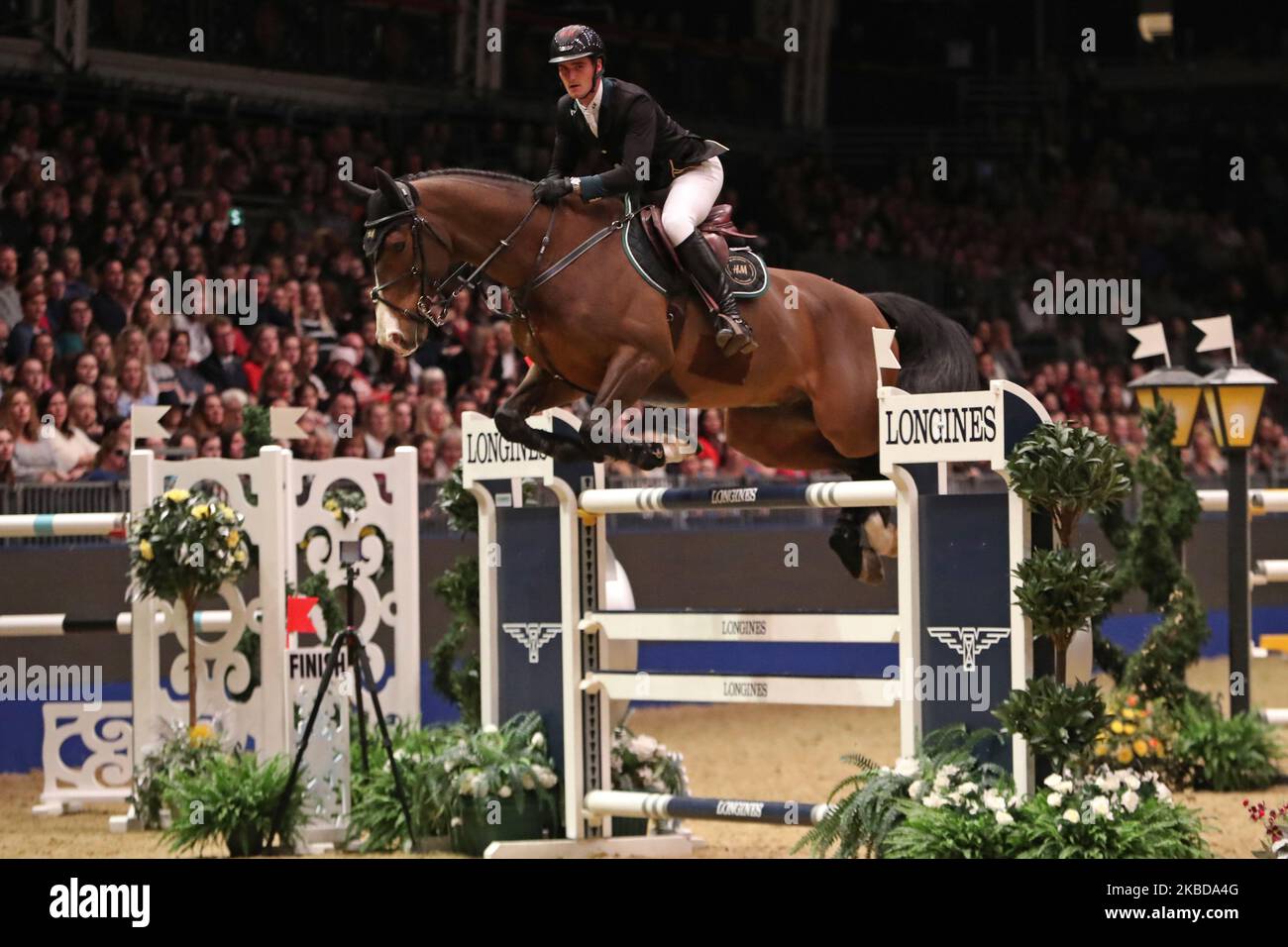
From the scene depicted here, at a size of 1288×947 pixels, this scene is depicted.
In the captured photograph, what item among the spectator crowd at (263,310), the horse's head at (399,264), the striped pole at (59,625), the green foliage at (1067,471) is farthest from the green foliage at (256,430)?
the green foliage at (1067,471)

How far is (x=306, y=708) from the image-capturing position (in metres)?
7.05

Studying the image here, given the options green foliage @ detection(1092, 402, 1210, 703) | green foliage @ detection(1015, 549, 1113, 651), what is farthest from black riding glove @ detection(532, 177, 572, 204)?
green foliage @ detection(1092, 402, 1210, 703)

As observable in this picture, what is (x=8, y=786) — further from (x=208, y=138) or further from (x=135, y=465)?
(x=208, y=138)

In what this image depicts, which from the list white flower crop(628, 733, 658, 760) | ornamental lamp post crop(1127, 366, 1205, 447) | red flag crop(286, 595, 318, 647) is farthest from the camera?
ornamental lamp post crop(1127, 366, 1205, 447)

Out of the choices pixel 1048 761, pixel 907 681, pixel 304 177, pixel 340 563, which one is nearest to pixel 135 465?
pixel 340 563

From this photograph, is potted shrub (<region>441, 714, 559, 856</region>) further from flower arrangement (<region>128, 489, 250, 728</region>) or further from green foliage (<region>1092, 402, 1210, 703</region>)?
green foliage (<region>1092, 402, 1210, 703</region>)

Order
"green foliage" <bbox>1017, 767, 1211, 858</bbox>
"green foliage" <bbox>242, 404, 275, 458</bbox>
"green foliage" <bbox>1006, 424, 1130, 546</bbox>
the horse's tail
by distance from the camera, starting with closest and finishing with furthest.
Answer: "green foliage" <bbox>1017, 767, 1211, 858</bbox> → "green foliage" <bbox>1006, 424, 1130, 546</bbox> → the horse's tail → "green foliage" <bbox>242, 404, 275, 458</bbox>

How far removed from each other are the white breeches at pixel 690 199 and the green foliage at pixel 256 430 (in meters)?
2.51

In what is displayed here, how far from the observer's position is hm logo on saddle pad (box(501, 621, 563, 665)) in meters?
6.76

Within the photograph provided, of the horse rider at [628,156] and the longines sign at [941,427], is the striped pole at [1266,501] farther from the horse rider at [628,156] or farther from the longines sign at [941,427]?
the horse rider at [628,156]

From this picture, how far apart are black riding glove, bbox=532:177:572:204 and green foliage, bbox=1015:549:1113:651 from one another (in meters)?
1.89

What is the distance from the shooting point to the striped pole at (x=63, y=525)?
24.8 ft

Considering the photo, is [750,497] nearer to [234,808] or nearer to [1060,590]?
[1060,590]
